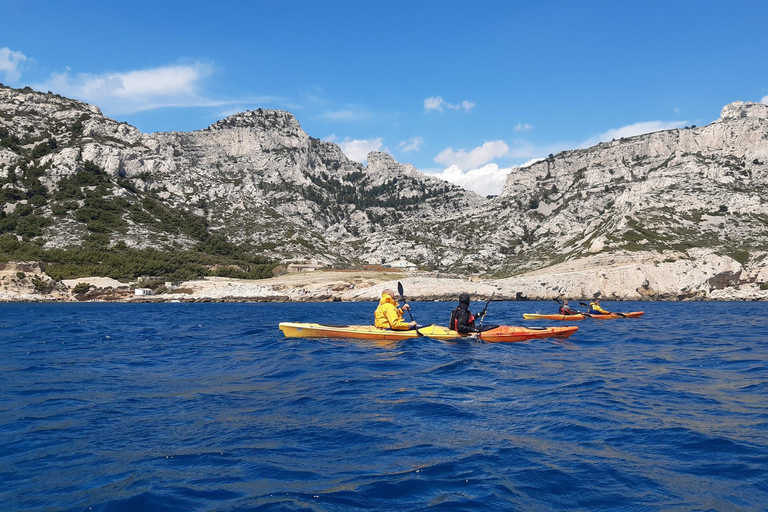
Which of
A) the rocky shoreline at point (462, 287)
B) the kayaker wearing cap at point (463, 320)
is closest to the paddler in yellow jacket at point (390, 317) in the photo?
the kayaker wearing cap at point (463, 320)

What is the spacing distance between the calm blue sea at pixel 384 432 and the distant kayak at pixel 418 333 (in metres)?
4.02

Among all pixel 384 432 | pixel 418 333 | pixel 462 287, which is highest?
pixel 462 287

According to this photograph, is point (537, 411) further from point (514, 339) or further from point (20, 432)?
point (514, 339)

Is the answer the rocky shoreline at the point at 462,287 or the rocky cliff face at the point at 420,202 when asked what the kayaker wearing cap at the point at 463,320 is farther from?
the rocky cliff face at the point at 420,202

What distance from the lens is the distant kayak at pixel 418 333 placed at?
70.3ft

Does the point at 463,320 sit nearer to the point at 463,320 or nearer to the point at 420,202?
the point at 463,320

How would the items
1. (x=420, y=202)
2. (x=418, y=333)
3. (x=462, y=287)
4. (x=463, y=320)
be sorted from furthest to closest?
(x=420, y=202)
(x=462, y=287)
(x=418, y=333)
(x=463, y=320)

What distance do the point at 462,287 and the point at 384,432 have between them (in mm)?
73143

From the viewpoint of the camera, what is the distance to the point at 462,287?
80.7 metres

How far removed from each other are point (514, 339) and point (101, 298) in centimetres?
6771

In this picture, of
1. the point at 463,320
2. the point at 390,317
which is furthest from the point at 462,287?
the point at 390,317

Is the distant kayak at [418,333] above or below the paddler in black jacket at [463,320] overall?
below

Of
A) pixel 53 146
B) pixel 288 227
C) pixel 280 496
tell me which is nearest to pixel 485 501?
pixel 280 496

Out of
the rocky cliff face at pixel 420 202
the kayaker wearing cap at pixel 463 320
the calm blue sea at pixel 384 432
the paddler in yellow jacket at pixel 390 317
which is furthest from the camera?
the rocky cliff face at pixel 420 202
